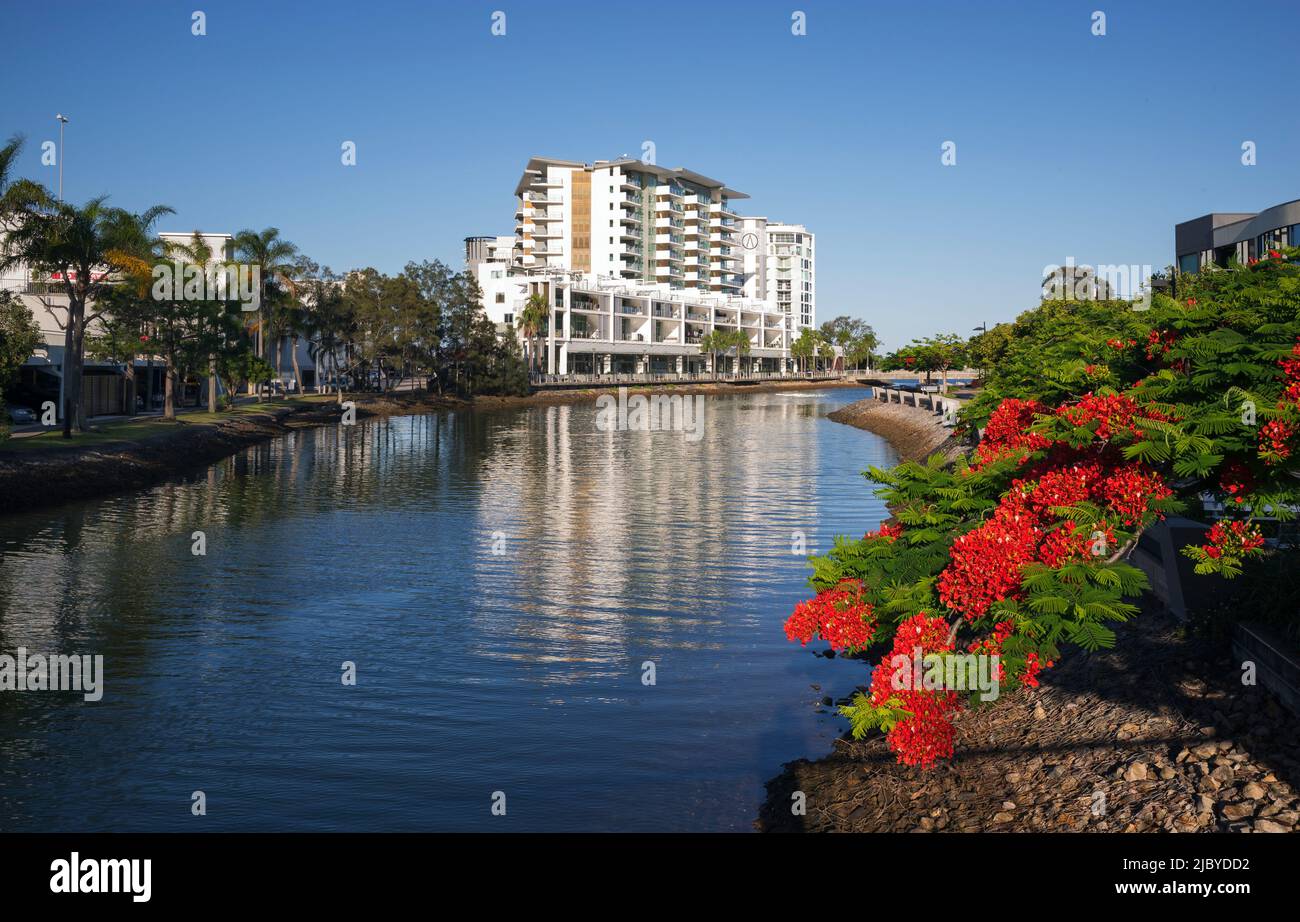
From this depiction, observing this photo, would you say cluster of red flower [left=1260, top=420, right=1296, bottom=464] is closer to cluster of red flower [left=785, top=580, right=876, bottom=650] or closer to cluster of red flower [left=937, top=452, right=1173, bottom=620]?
cluster of red flower [left=937, top=452, right=1173, bottom=620]

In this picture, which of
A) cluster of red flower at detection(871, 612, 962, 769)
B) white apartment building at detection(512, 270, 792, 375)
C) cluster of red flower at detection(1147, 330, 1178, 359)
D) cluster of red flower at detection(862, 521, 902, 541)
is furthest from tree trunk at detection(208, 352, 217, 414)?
white apartment building at detection(512, 270, 792, 375)

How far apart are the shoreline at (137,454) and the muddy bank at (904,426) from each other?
1329 inches

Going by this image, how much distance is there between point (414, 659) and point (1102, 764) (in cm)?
1301

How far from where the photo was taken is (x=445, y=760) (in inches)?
645

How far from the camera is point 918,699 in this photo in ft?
33.2

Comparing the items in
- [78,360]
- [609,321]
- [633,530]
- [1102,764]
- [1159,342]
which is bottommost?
[1102,764]

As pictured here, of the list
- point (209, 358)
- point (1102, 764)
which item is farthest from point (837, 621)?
point (209, 358)

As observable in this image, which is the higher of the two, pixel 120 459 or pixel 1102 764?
pixel 120 459

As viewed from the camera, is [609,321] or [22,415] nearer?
[22,415]

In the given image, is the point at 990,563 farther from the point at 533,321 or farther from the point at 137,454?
the point at 533,321

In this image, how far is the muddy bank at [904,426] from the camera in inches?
2403

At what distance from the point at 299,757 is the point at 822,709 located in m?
7.98

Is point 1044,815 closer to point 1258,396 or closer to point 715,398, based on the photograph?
point 1258,396
